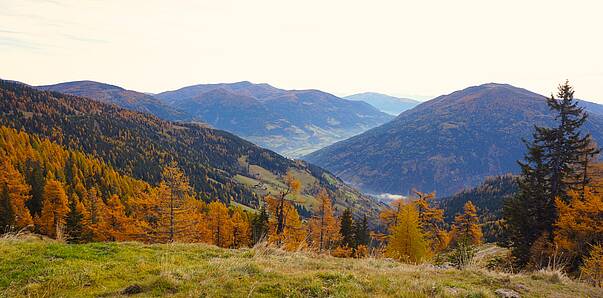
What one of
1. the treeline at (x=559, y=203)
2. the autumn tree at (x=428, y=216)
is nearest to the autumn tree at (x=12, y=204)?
the autumn tree at (x=428, y=216)

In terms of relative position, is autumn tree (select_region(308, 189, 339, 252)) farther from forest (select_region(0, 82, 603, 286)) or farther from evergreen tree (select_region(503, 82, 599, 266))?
evergreen tree (select_region(503, 82, 599, 266))

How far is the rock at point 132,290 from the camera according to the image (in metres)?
8.93

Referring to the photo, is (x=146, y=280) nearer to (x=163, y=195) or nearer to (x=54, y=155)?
(x=163, y=195)

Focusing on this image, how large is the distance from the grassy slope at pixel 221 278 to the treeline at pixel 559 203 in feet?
69.8

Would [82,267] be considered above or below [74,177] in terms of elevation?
above

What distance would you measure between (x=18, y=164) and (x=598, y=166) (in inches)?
5065

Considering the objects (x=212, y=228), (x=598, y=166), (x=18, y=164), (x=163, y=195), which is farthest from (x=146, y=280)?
(x=18, y=164)

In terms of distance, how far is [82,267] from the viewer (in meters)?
10.9

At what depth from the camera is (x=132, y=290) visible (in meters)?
9.01

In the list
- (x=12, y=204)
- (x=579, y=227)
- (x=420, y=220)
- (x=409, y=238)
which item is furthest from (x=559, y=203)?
(x=12, y=204)

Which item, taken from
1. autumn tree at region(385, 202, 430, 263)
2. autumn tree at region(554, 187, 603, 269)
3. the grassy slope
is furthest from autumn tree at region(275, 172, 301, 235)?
the grassy slope

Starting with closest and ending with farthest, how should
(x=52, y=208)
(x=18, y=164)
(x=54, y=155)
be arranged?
(x=52, y=208) < (x=18, y=164) < (x=54, y=155)

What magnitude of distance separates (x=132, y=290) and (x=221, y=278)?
7.36ft

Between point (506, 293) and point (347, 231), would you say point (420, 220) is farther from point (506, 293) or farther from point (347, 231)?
point (506, 293)
